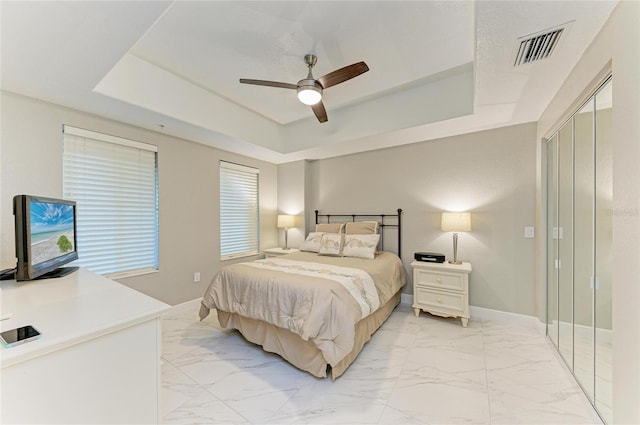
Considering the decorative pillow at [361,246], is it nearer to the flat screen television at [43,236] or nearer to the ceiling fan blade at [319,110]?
the ceiling fan blade at [319,110]

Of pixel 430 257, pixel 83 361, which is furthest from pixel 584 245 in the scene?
pixel 83 361

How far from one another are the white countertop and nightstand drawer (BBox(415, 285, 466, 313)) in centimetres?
291

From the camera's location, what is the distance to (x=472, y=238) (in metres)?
3.36

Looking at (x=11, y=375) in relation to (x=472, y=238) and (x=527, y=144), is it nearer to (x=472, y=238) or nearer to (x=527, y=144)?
(x=472, y=238)

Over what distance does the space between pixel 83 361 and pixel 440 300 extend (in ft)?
10.6

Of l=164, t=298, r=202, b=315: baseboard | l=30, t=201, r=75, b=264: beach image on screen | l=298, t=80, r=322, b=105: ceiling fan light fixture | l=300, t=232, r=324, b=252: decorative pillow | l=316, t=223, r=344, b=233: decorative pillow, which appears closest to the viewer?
l=30, t=201, r=75, b=264: beach image on screen

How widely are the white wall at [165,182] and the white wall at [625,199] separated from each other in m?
4.01

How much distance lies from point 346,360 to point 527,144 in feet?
10.2

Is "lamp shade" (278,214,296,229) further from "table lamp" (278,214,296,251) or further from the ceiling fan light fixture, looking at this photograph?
the ceiling fan light fixture

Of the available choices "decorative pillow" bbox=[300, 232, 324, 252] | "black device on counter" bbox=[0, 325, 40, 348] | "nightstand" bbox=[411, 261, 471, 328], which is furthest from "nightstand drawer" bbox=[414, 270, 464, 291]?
"black device on counter" bbox=[0, 325, 40, 348]

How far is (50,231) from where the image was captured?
1829 millimetres

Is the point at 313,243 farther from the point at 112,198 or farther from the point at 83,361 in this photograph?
the point at 83,361

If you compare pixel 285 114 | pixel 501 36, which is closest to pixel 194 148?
→ pixel 285 114

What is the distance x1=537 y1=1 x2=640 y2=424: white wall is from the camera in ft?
3.90
